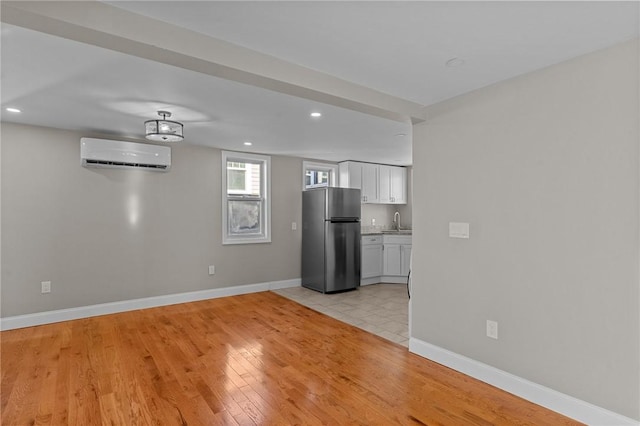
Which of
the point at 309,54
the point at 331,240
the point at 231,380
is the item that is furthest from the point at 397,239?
the point at 309,54

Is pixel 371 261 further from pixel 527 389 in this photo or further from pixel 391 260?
pixel 527 389

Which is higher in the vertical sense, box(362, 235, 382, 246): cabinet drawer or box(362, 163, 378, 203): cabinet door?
box(362, 163, 378, 203): cabinet door

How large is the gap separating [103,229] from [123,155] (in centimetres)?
98

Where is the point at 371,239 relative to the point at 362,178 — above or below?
below

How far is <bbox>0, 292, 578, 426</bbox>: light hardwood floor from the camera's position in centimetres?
212

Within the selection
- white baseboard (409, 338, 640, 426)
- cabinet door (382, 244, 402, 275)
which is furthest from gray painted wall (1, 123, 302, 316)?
white baseboard (409, 338, 640, 426)

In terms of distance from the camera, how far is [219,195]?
16.9ft

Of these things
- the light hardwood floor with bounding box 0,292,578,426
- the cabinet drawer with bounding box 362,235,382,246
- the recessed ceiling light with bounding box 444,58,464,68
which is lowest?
the light hardwood floor with bounding box 0,292,578,426

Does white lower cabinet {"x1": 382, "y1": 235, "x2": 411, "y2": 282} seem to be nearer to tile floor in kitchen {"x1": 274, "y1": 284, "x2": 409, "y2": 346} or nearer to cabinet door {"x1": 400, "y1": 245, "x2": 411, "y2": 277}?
cabinet door {"x1": 400, "y1": 245, "x2": 411, "y2": 277}

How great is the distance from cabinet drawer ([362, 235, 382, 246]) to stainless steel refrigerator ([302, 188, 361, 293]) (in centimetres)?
32

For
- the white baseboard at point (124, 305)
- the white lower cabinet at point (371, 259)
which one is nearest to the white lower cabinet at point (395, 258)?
the white lower cabinet at point (371, 259)

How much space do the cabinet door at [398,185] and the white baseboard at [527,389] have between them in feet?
13.6

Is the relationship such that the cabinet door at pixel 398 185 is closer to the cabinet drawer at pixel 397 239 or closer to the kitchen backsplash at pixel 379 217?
the kitchen backsplash at pixel 379 217

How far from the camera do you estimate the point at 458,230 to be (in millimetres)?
2785
